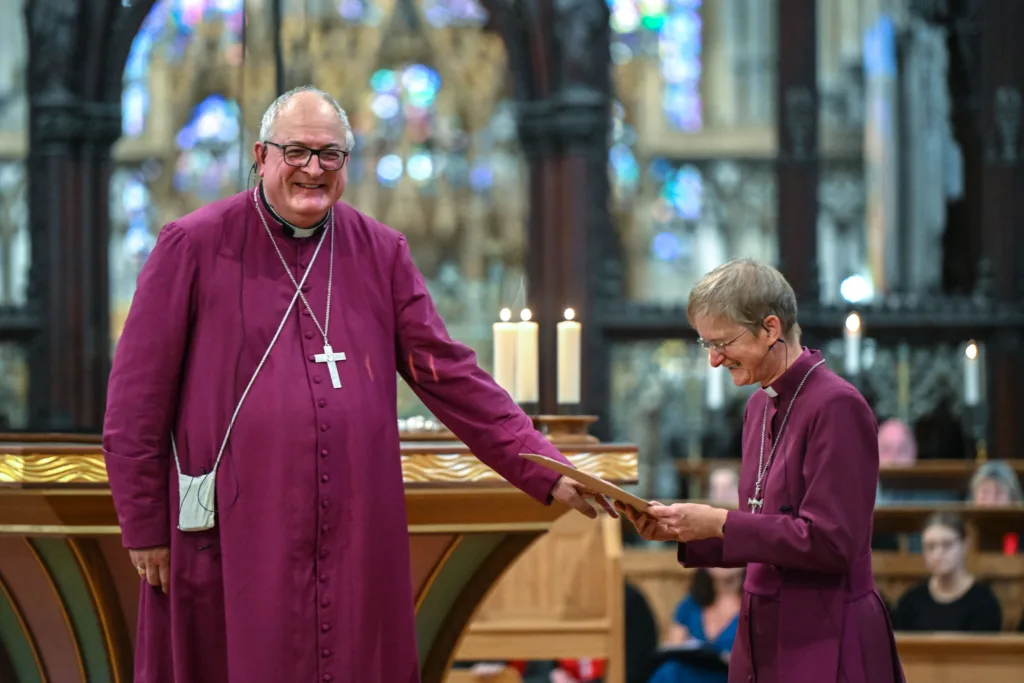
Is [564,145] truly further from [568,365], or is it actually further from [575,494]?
[575,494]

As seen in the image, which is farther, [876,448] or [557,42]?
[557,42]

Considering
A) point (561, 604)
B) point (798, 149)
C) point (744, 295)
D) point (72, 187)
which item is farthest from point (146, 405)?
point (798, 149)

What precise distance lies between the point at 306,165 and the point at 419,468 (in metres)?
0.98

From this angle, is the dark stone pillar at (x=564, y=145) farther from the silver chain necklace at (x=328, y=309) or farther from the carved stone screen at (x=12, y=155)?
the silver chain necklace at (x=328, y=309)

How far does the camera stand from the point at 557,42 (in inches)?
398

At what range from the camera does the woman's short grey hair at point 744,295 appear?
9.08 feet

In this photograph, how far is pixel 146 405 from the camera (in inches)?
106

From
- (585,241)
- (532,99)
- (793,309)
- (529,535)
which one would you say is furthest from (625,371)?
(793,309)

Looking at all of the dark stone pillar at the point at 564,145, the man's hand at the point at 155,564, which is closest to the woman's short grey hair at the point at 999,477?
the dark stone pillar at the point at 564,145

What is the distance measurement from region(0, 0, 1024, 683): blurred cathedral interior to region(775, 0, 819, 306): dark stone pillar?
2 cm

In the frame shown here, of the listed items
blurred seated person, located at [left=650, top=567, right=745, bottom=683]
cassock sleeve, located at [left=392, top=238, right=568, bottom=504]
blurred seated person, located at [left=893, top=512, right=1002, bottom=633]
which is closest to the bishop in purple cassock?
cassock sleeve, located at [left=392, top=238, right=568, bottom=504]

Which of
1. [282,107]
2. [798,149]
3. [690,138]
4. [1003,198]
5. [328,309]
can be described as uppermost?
[690,138]

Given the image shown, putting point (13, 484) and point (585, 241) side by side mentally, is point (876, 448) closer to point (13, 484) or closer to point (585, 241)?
point (13, 484)

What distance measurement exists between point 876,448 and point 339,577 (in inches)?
38.6
